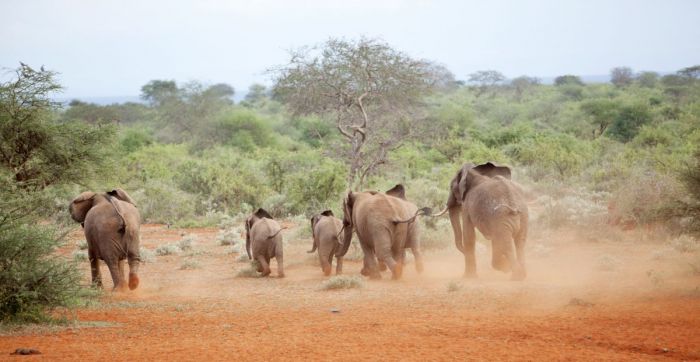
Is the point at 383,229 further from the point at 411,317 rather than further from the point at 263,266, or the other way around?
the point at 411,317

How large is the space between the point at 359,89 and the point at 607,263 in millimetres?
13098

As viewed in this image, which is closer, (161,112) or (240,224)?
(240,224)

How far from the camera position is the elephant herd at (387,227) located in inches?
470

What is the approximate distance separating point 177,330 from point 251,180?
59.6ft

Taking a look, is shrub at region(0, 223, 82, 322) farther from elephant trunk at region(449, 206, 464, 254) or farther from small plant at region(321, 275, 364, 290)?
elephant trunk at region(449, 206, 464, 254)

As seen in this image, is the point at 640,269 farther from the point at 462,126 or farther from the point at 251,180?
the point at 462,126

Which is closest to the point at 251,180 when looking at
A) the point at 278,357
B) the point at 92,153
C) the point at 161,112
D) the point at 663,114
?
the point at 92,153

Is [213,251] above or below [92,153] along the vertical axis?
below

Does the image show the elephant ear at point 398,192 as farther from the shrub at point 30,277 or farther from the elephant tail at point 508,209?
the shrub at point 30,277

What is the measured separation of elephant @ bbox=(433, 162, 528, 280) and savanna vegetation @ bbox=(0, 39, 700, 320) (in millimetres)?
2097

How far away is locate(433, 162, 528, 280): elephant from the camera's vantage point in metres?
11.8

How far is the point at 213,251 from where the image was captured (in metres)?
18.5

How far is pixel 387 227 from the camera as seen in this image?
12883 millimetres

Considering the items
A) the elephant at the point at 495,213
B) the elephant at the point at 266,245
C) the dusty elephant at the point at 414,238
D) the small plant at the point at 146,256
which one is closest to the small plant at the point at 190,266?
the small plant at the point at 146,256
